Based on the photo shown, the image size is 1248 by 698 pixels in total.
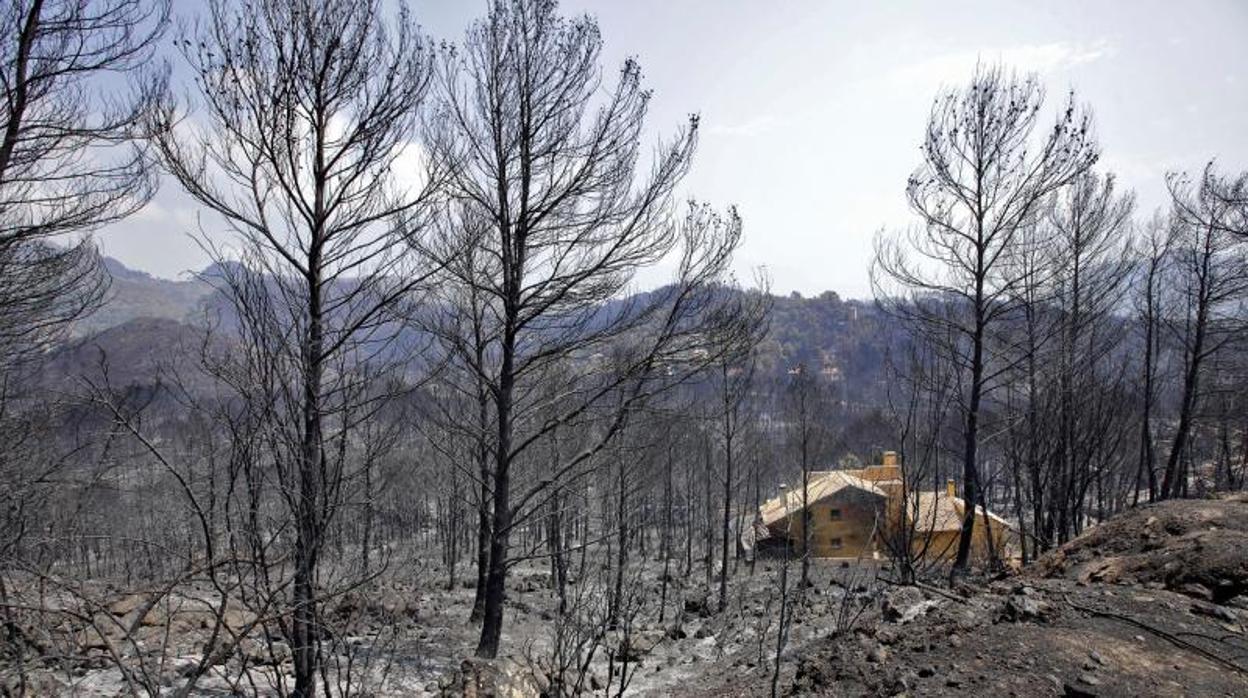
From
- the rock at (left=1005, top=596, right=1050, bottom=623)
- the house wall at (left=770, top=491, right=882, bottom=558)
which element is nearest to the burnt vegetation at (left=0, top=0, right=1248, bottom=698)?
the rock at (left=1005, top=596, right=1050, bottom=623)

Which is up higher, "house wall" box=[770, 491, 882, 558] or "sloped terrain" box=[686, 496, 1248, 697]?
"sloped terrain" box=[686, 496, 1248, 697]

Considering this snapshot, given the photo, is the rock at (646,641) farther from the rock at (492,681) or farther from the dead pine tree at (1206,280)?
the dead pine tree at (1206,280)

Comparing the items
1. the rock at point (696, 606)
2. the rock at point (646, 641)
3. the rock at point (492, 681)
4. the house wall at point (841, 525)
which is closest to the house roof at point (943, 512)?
the rock at point (492, 681)

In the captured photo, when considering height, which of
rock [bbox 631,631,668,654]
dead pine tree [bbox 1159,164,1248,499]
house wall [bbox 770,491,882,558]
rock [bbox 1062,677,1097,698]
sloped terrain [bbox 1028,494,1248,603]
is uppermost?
dead pine tree [bbox 1159,164,1248,499]

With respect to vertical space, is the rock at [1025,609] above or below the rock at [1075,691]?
above

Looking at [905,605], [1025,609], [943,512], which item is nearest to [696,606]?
[943,512]

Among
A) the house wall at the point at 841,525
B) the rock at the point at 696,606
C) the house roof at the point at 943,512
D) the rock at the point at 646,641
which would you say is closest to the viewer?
the house roof at the point at 943,512

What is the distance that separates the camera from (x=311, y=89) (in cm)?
545

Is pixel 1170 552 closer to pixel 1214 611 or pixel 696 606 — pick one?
pixel 1214 611

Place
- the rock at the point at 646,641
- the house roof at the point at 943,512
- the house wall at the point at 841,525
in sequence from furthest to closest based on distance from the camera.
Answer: the house wall at the point at 841,525, the rock at the point at 646,641, the house roof at the point at 943,512

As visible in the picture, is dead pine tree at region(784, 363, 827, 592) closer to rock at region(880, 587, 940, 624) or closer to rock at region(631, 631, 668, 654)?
rock at region(880, 587, 940, 624)

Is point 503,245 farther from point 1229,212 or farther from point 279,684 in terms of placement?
point 1229,212

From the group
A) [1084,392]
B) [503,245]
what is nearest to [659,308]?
[503,245]

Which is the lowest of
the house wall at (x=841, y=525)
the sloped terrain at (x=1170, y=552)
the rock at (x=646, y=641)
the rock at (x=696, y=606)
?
the house wall at (x=841, y=525)
